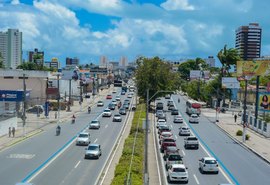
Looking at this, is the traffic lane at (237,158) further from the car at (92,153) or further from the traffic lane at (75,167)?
the car at (92,153)

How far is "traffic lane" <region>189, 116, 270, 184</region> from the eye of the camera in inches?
1481

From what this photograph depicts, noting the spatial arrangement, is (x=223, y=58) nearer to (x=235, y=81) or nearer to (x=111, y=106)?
(x=235, y=81)

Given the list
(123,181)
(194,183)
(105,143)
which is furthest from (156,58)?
(123,181)

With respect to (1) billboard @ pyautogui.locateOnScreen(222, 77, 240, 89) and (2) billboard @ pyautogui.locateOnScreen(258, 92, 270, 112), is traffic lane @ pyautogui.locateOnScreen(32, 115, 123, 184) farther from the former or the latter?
(1) billboard @ pyautogui.locateOnScreen(222, 77, 240, 89)

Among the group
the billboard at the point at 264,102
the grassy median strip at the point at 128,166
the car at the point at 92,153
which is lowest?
the car at the point at 92,153

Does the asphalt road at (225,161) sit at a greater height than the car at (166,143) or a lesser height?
Answer: lesser

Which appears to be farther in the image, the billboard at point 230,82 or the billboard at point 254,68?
the billboard at point 230,82

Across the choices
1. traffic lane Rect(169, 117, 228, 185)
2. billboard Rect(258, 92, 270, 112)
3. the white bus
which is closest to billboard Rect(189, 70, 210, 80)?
the white bus

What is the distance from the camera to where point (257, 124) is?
72.2 meters

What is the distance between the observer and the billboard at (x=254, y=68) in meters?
78.3

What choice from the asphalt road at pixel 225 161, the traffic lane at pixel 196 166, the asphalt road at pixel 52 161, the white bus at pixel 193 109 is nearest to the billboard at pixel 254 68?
the white bus at pixel 193 109

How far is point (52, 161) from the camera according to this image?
4103 cm

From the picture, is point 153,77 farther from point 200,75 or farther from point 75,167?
point 75,167

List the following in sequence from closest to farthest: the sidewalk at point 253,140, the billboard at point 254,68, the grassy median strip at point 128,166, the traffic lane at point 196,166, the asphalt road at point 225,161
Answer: the grassy median strip at point 128,166
the traffic lane at point 196,166
the asphalt road at point 225,161
the sidewalk at point 253,140
the billboard at point 254,68
